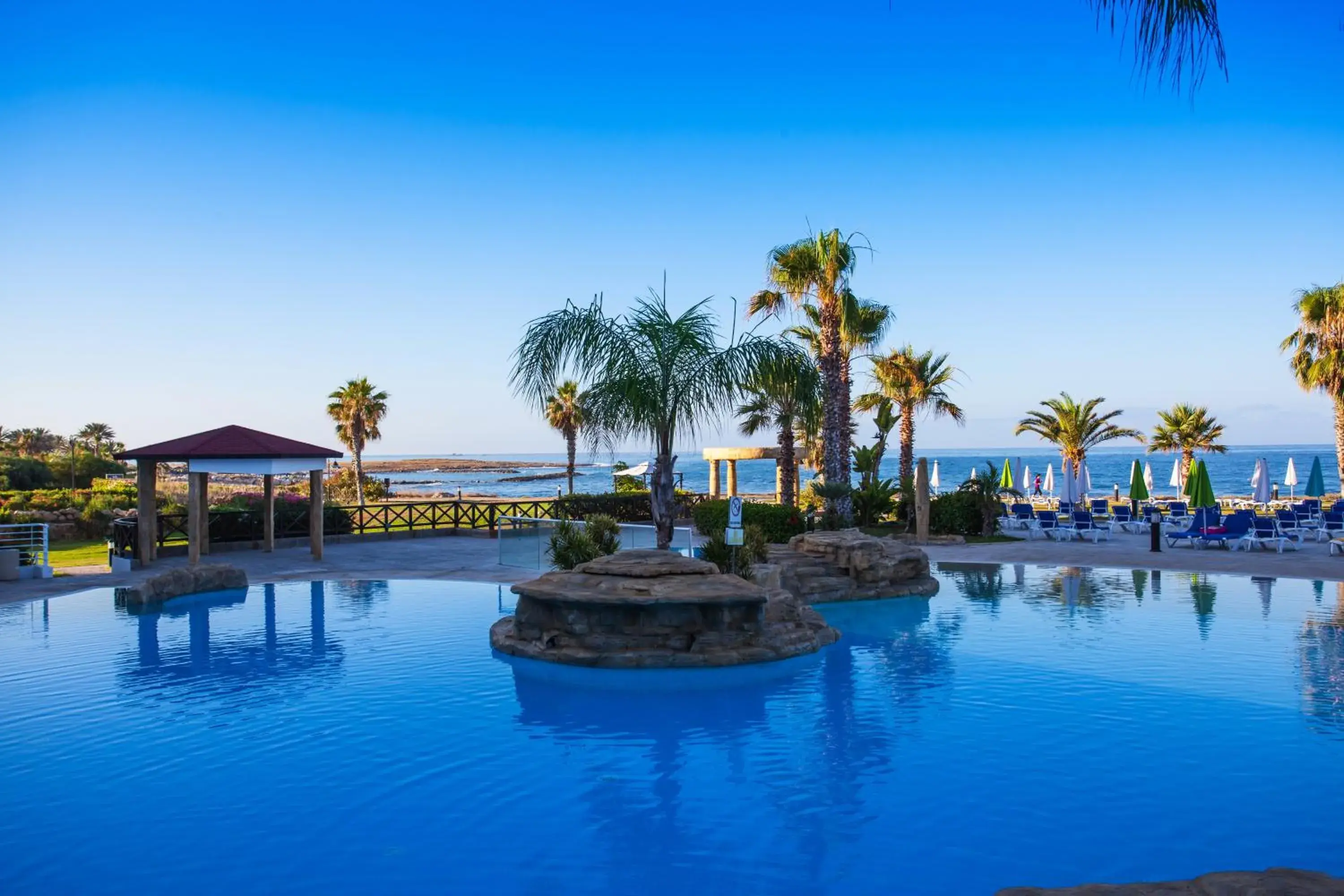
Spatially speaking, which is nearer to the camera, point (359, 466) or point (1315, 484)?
point (1315, 484)

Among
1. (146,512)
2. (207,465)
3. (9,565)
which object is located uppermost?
(207,465)

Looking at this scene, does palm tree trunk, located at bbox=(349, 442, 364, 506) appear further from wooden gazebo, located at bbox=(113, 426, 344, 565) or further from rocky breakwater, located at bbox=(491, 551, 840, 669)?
rocky breakwater, located at bbox=(491, 551, 840, 669)

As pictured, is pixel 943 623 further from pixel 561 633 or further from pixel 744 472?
pixel 744 472

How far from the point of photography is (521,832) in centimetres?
576

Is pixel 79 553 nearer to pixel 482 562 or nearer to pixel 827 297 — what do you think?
pixel 482 562

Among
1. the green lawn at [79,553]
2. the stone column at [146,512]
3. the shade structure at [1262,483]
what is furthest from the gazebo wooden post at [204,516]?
the shade structure at [1262,483]

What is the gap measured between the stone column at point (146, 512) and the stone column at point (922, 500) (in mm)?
17559

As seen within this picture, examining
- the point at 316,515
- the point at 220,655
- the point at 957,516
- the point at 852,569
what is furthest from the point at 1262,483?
the point at 220,655

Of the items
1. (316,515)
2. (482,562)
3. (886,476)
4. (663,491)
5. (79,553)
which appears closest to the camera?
(663,491)

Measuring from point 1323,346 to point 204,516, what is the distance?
34.8m

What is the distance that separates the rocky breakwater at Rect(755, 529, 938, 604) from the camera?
14.5 m

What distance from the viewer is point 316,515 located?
20.2 meters

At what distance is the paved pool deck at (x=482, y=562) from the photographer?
1638 centimetres

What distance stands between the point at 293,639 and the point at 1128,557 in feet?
54.3
